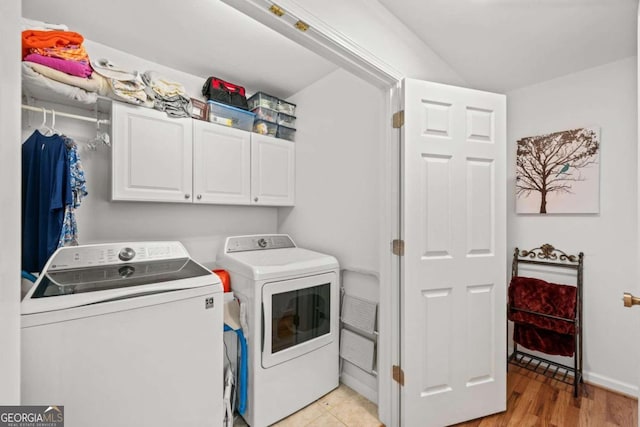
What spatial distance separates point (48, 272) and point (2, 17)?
1.24m

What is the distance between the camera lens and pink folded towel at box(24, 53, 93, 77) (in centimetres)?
140

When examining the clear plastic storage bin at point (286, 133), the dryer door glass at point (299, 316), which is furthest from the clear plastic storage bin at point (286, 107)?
the dryer door glass at point (299, 316)

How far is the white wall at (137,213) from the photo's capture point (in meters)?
1.80

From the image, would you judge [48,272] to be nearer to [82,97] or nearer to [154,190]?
[154,190]

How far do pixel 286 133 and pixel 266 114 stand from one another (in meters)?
0.27

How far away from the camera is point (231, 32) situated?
5.75 ft

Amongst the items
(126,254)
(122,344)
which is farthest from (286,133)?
(122,344)

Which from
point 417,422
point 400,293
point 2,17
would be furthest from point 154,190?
point 417,422

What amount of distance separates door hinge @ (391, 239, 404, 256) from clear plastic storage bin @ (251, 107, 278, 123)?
162 centimetres

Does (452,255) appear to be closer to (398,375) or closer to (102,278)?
(398,375)

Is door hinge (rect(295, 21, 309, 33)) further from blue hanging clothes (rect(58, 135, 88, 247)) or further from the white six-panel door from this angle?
blue hanging clothes (rect(58, 135, 88, 247))

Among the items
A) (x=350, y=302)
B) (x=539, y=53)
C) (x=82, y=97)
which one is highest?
(x=539, y=53)

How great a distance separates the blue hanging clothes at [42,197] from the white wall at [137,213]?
288mm

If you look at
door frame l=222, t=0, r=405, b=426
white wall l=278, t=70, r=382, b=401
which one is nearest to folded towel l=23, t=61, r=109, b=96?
door frame l=222, t=0, r=405, b=426
